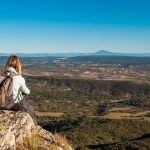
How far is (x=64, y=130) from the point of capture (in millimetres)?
138250

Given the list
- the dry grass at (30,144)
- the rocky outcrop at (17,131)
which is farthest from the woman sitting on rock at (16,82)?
the dry grass at (30,144)

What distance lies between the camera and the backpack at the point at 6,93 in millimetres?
12961

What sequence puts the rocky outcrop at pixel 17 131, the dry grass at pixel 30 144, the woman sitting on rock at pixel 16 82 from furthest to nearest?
the woman sitting on rock at pixel 16 82 → the dry grass at pixel 30 144 → the rocky outcrop at pixel 17 131

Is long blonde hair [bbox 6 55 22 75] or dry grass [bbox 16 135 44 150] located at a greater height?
long blonde hair [bbox 6 55 22 75]

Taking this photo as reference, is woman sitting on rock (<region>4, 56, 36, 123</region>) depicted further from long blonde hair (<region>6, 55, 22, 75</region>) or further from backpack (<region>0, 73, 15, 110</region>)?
backpack (<region>0, 73, 15, 110</region>)

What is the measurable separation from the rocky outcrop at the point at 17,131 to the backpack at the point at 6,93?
28cm

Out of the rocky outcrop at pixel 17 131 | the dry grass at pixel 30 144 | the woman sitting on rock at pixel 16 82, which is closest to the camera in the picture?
the rocky outcrop at pixel 17 131

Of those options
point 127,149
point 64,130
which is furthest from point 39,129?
point 64,130

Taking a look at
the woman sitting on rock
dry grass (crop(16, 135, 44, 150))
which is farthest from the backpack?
dry grass (crop(16, 135, 44, 150))

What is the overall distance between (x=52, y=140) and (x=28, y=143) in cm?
137

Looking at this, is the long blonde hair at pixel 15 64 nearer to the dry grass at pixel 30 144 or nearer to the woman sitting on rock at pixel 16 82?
the woman sitting on rock at pixel 16 82

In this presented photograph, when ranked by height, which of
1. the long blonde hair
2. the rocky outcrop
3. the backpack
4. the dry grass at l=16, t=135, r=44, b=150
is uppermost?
the long blonde hair

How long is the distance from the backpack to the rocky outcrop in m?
0.28

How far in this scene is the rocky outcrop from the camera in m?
11.2
